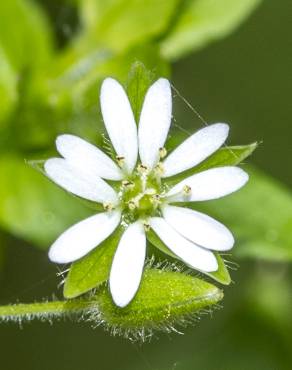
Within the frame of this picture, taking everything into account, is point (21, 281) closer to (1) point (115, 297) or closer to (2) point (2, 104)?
(2) point (2, 104)

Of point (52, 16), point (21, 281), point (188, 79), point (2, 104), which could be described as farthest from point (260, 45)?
point (21, 281)

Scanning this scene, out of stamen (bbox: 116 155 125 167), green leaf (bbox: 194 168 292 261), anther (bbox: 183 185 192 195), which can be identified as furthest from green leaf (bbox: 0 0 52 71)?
Answer: anther (bbox: 183 185 192 195)

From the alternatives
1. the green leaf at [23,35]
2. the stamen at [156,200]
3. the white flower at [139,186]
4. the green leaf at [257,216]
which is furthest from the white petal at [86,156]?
the green leaf at [23,35]

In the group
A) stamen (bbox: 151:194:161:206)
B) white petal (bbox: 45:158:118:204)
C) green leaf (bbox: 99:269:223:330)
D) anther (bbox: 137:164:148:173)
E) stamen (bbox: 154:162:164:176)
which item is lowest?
green leaf (bbox: 99:269:223:330)

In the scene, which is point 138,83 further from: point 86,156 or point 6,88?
point 6,88

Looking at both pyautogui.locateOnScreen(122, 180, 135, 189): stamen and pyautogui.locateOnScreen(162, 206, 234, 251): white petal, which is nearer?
pyautogui.locateOnScreen(162, 206, 234, 251): white petal

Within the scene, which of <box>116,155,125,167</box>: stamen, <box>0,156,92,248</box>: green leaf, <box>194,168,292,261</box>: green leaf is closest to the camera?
<box>116,155,125,167</box>: stamen

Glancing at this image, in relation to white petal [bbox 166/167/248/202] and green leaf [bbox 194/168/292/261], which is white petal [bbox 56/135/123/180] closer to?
white petal [bbox 166/167/248/202]

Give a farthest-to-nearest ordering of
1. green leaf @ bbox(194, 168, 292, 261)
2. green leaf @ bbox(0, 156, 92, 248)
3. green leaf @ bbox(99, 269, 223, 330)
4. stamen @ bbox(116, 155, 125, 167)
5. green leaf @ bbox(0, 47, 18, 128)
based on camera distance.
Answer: green leaf @ bbox(0, 47, 18, 128) < green leaf @ bbox(0, 156, 92, 248) < green leaf @ bbox(194, 168, 292, 261) < stamen @ bbox(116, 155, 125, 167) < green leaf @ bbox(99, 269, 223, 330)
